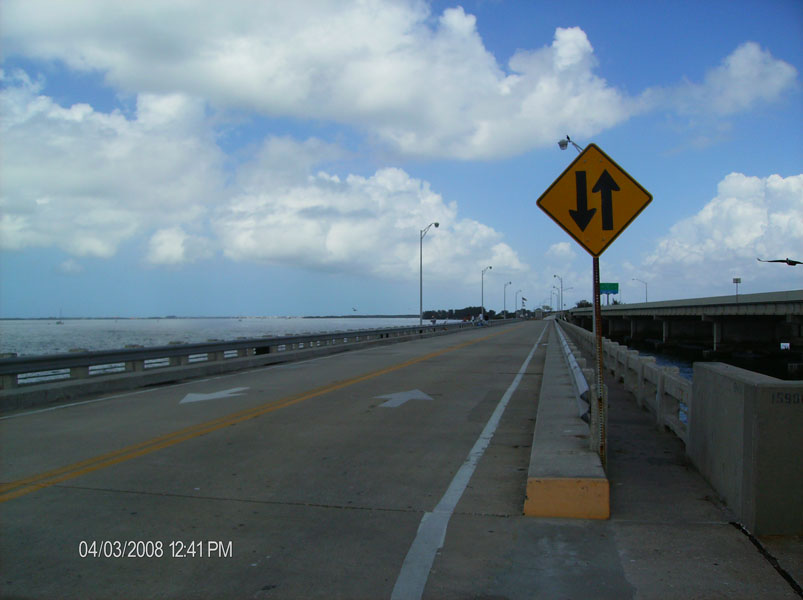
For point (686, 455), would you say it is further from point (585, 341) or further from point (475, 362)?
point (585, 341)

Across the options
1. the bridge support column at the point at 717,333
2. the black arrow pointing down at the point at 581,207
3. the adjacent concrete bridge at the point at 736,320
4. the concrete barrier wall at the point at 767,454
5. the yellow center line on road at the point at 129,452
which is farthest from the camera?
the bridge support column at the point at 717,333

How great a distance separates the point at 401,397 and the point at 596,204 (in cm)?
739

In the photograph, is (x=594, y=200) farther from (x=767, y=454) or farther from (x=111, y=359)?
(x=111, y=359)

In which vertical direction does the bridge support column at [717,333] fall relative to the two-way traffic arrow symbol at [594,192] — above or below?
below

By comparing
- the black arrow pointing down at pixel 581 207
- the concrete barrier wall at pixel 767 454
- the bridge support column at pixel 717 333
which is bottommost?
the bridge support column at pixel 717 333

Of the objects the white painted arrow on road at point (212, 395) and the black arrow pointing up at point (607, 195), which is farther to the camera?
the white painted arrow on road at point (212, 395)

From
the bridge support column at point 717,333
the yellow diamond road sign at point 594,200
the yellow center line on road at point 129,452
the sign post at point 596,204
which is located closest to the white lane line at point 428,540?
the sign post at point 596,204

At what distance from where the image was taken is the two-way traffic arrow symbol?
253 inches

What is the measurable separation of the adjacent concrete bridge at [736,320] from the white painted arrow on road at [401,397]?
32.0 m

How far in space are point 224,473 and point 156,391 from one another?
8005 millimetres

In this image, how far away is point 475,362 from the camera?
22031mm

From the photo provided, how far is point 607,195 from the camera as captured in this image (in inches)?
253

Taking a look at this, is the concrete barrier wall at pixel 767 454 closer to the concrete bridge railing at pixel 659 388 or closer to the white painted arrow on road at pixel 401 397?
the concrete bridge railing at pixel 659 388

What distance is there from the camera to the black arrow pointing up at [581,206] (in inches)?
255
